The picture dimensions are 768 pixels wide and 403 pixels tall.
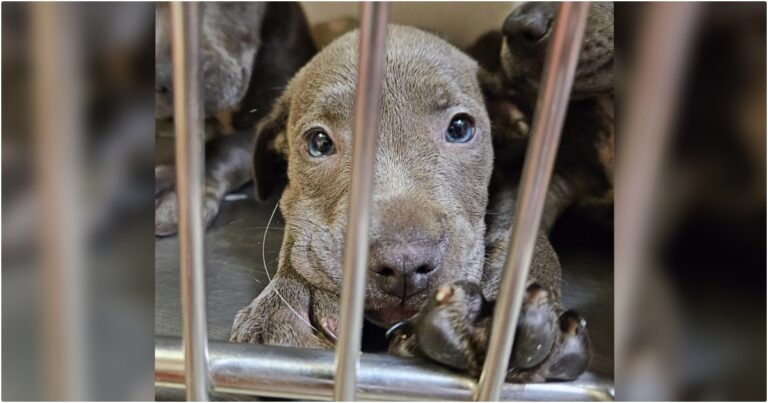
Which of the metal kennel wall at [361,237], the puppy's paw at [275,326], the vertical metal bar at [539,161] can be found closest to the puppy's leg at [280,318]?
the puppy's paw at [275,326]

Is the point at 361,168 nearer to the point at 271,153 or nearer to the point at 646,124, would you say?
the point at 646,124

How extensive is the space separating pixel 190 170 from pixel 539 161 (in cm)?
16

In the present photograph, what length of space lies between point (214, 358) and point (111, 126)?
17cm

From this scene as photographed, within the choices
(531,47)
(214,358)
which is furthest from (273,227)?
(531,47)

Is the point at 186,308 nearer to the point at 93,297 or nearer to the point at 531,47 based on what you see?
the point at 93,297

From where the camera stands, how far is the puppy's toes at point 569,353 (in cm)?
40

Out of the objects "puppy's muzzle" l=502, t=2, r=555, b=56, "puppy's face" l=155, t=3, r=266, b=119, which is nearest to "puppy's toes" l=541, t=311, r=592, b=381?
"puppy's muzzle" l=502, t=2, r=555, b=56

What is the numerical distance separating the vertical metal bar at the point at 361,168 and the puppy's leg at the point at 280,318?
0.19m

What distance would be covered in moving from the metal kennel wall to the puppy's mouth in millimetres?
91

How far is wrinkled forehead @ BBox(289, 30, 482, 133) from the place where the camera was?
0.50 meters

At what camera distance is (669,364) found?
0.34 m

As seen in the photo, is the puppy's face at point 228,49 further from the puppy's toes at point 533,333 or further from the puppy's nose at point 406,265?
the puppy's toes at point 533,333

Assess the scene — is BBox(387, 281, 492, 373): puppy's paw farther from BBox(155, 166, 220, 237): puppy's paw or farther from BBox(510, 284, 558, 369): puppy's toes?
BBox(155, 166, 220, 237): puppy's paw

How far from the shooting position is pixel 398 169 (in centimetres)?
49
